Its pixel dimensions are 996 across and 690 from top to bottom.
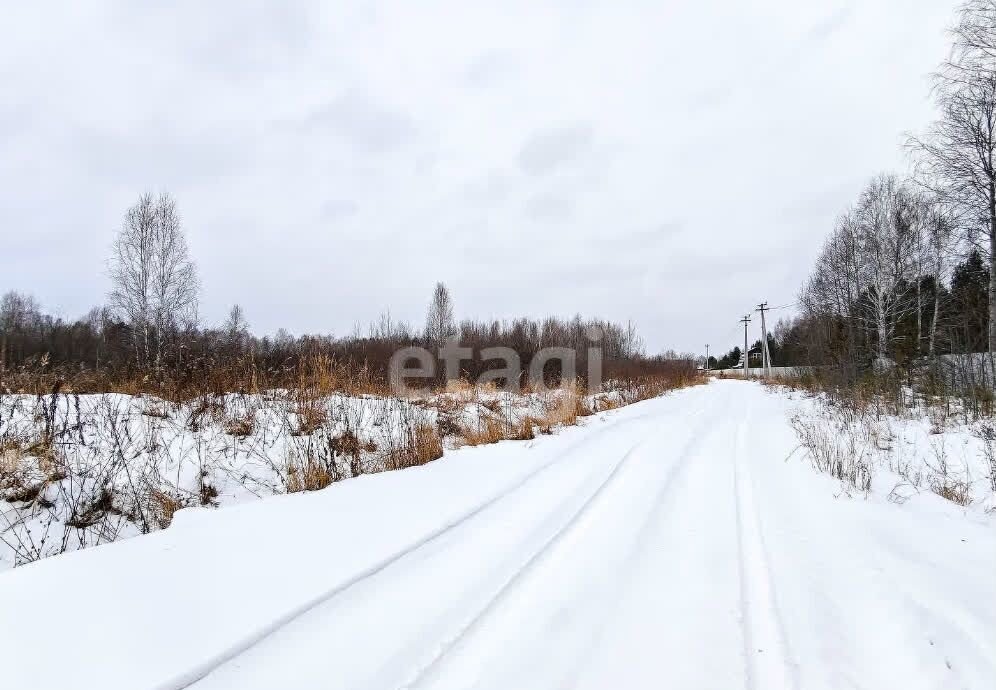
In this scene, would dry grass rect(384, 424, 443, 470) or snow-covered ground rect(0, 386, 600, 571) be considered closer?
snow-covered ground rect(0, 386, 600, 571)

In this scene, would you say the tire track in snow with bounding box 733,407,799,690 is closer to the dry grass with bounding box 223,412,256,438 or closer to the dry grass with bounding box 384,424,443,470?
the dry grass with bounding box 384,424,443,470

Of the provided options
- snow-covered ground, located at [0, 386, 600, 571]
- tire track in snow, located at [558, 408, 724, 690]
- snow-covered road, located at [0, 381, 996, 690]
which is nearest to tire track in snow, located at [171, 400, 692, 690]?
snow-covered road, located at [0, 381, 996, 690]

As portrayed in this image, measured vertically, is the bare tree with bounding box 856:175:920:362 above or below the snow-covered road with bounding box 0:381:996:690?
above

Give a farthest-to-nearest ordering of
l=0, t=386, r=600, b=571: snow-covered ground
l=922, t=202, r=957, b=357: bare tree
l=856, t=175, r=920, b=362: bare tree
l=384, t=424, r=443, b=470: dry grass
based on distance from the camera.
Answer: l=856, t=175, r=920, b=362: bare tree → l=922, t=202, r=957, b=357: bare tree → l=384, t=424, r=443, b=470: dry grass → l=0, t=386, r=600, b=571: snow-covered ground

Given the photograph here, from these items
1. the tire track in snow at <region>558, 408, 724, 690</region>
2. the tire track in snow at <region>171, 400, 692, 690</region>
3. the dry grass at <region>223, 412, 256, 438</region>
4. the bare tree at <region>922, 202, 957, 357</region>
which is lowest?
the tire track in snow at <region>558, 408, 724, 690</region>

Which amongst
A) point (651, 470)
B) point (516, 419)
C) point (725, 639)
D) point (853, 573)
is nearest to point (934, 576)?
point (853, 573)

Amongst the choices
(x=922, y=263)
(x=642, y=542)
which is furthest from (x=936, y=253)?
(x=642, y=542)

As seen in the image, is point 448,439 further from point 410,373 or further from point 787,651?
point 410,373

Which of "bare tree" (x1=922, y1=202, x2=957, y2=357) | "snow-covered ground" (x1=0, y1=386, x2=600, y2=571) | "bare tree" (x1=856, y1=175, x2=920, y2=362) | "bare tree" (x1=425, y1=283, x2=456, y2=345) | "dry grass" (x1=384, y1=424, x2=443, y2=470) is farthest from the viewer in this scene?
"bare tree" (x1=425, y1=283, x2=456, y2=345)

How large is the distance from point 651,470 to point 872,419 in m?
6.89

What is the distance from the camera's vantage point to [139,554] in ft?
7.75

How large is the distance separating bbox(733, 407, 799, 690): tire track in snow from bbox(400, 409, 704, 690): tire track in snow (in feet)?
2.20

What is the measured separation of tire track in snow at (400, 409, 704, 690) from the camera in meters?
1.60

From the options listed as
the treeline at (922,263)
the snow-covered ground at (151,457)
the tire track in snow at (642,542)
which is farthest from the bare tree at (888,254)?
the snow-covered ground at (151,457)
